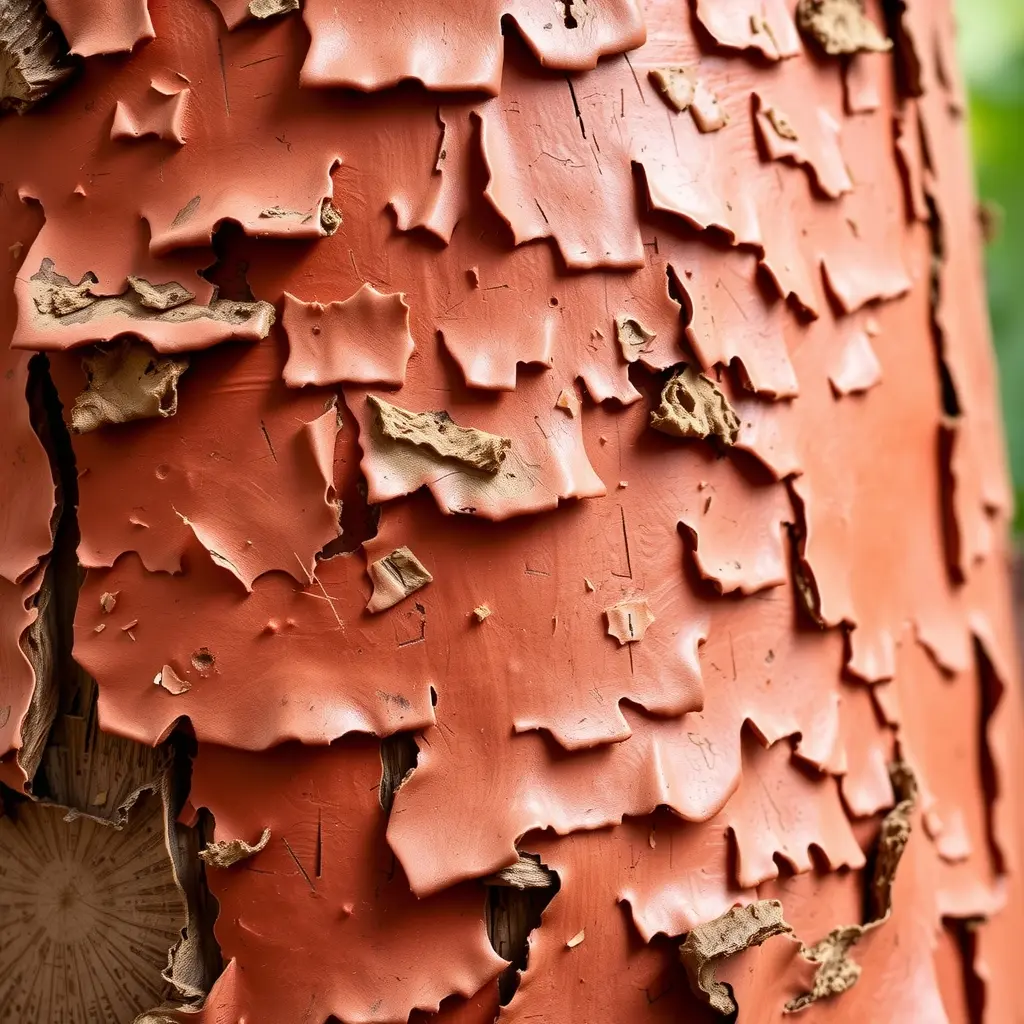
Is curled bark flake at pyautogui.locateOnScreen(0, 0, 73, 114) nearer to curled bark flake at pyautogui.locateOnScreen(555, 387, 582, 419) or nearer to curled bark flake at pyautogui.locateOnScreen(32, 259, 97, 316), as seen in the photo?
curled bark flake at pyautogui.locateOnScreen(32, 259, 97, 316)

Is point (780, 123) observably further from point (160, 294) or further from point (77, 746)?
point (77, 746)

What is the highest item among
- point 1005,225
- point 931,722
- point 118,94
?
point 118,94

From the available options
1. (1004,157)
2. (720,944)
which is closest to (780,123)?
(720,944)

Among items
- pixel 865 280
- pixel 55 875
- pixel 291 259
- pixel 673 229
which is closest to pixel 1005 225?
pixel 865 280

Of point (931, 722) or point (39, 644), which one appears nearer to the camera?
point (39, 644)

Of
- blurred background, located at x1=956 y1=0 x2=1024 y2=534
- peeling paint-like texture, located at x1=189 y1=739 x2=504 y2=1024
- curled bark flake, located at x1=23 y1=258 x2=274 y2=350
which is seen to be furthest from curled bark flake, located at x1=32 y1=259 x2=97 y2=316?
blurred background, located at x1=956 y1=0 x2=1024 y2=534

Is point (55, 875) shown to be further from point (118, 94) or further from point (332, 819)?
point (118, 94)
